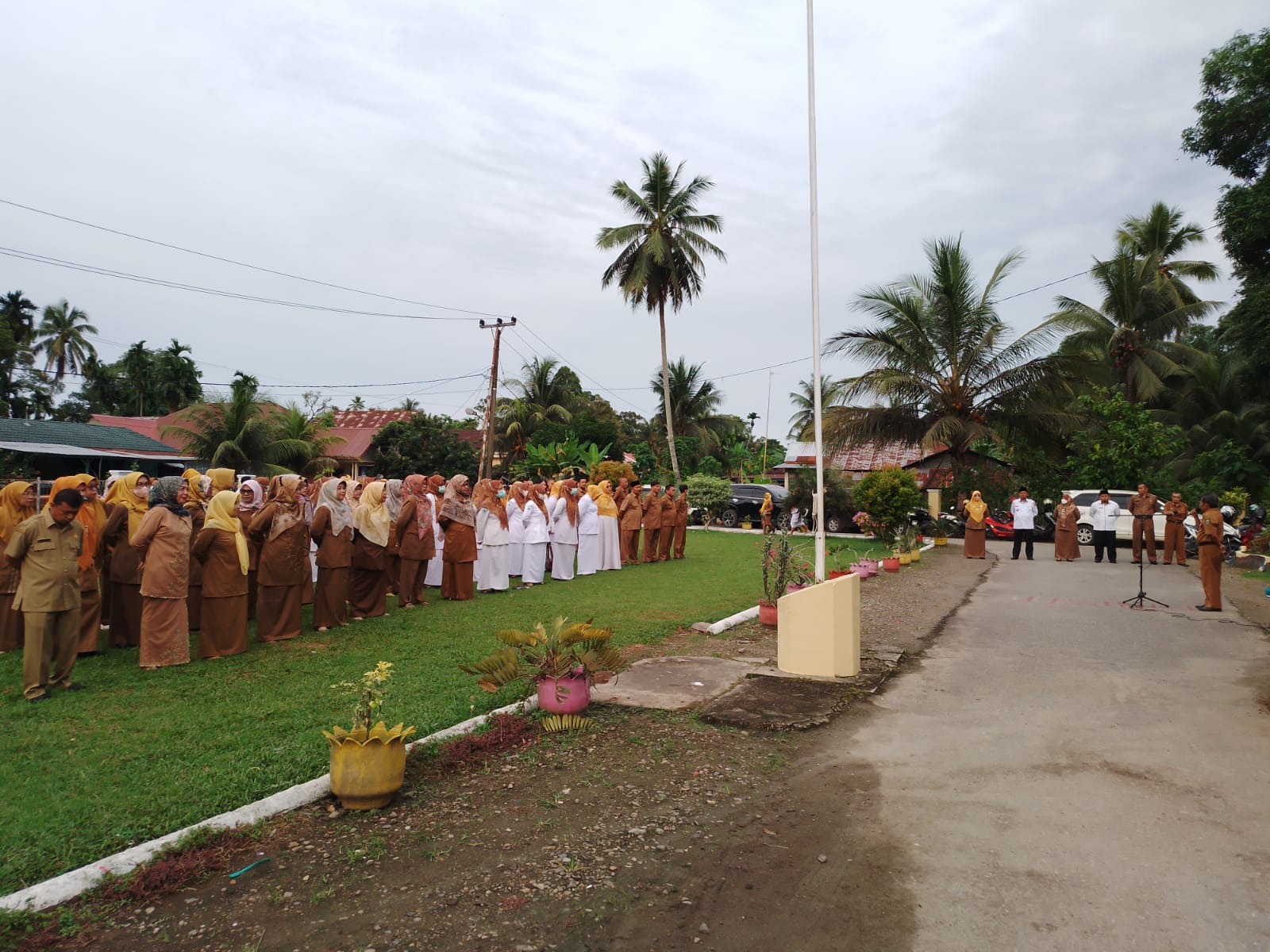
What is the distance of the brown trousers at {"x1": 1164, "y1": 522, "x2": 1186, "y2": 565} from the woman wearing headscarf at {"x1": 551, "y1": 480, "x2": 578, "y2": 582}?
12.8 meters

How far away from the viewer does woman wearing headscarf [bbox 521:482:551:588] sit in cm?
1366

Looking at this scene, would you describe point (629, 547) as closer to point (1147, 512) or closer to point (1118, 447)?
point (1147, 512)

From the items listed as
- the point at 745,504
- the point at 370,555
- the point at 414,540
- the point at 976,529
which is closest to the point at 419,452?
the point at 745,504

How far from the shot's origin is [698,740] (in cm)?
564

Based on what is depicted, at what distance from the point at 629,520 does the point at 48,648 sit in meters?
11.9

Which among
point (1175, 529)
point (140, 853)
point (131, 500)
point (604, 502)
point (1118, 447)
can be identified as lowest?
point (140, 853)

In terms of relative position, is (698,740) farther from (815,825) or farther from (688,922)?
(688,922)

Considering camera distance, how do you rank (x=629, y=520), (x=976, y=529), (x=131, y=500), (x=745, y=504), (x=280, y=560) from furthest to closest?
(x=745, y=504) → (x=976, y=529) → (x=629, y=520) → (x=280, y=560) → (x=131, y=500)

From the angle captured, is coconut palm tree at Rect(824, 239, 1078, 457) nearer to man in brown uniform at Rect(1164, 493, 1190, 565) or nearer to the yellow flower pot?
man in brown uniform at Rect(1164, 493, 1190, 565)

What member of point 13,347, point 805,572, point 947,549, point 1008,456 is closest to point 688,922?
point 805,572

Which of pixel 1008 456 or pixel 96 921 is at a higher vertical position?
pixel 1008 456

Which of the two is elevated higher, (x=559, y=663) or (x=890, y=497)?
(x=890, y=497)

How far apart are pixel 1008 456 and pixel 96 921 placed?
2590cm

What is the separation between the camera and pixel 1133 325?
28.8m
